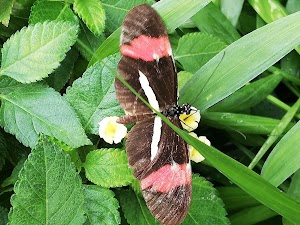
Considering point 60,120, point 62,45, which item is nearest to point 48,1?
point 62,45

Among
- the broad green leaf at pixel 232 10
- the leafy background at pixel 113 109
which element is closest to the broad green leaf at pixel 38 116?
the leafy background at pixel 113 109

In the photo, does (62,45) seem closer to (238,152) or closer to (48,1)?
(48,1)

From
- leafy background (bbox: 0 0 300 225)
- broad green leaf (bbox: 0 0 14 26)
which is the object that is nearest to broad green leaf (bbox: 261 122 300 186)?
leafy background (bbox: 0 0 300 225)

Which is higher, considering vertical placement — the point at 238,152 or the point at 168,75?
the point at 168,75

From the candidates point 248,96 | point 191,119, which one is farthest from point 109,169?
point 248,96

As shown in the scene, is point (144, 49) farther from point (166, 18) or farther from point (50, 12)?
point (50, 12)

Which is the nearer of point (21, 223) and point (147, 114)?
point (21, 223)

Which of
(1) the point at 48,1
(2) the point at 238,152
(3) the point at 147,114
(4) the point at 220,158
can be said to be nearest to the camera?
(4) the point at 220,158
